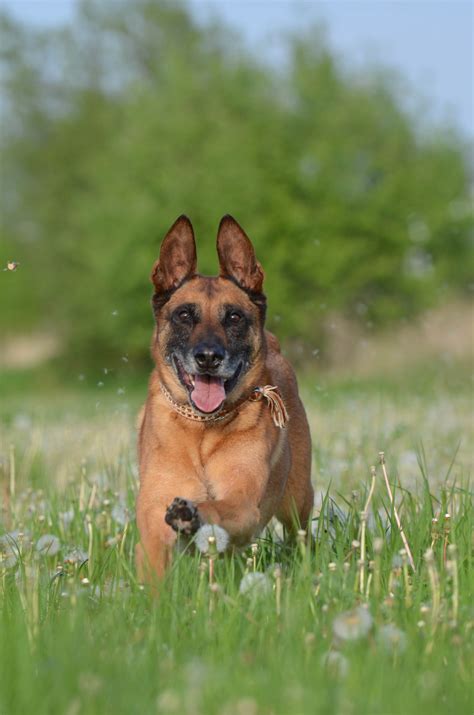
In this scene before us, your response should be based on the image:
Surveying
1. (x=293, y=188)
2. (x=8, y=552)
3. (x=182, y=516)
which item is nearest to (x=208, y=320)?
(x=182, y=516)

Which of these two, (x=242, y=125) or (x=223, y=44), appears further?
(x=223, y=44)

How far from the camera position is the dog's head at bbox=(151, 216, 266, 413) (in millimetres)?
4859

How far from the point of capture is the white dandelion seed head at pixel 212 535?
163 inches

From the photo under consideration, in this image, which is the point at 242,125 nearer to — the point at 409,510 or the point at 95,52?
the point at 95,52

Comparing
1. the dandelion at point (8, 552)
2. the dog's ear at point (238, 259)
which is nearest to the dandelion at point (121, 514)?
the dandelion at point (8, 552)

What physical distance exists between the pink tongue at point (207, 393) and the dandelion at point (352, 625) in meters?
1.71

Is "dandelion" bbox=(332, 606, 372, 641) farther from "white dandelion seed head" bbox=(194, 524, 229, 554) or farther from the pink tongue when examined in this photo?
the pink tongue

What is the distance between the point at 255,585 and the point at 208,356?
4.29ft

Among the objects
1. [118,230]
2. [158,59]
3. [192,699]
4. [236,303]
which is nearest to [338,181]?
[118,230]

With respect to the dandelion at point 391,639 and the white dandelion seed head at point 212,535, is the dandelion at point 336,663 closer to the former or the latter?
the dandelion at point 391,639

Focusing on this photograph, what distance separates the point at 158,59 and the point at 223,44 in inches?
118

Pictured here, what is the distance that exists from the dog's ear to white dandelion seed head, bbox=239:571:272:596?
1.85m

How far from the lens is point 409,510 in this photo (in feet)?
16.8

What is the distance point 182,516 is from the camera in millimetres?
4133
